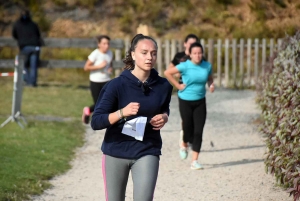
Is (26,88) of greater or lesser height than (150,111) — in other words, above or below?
below

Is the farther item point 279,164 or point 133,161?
point 279,164

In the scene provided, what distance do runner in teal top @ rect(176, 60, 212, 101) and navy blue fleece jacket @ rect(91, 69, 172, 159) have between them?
4211 millimetres

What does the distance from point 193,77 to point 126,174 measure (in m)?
4.34

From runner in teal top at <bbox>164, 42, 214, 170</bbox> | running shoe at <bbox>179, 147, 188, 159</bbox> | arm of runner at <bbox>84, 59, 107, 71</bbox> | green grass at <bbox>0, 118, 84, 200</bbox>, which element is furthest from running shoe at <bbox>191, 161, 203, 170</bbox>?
arm of runner at <bbox>84, 59, 107, 71</bbox>

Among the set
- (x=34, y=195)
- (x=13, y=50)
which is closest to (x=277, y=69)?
(x=34, y=195)

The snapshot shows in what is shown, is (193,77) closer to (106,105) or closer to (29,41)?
(106,105)

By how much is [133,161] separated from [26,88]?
14035 mm

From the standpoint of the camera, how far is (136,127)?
520 centimetres

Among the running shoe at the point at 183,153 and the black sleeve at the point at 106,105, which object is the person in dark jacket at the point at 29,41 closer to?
the running shoe at the point at 183,153

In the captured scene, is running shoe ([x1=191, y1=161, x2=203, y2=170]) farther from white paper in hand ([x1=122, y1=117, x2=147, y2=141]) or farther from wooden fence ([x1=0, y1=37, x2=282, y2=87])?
wooden fence ([x1=0, y1=37, x2=282, y2=87])

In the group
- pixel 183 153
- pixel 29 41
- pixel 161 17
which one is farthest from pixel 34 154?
pixel 161 17

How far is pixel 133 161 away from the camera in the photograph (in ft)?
17.3

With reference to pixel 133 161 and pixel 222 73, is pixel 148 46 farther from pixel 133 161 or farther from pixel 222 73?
pixel 222 73

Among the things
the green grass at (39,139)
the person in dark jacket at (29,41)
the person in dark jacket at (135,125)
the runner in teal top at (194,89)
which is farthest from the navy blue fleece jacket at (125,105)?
the person in dark jacket at (29,41)
